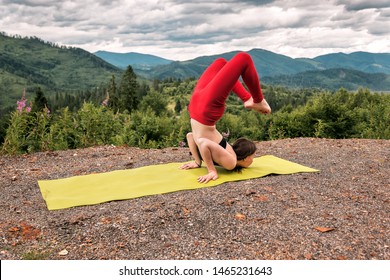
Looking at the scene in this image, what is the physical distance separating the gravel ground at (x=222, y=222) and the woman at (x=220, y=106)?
588 millimetres

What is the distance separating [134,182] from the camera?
677 cm

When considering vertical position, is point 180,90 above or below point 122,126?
below

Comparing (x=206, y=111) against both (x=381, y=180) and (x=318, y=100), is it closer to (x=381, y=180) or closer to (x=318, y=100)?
(x=381, y=180)

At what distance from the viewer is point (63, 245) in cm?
434

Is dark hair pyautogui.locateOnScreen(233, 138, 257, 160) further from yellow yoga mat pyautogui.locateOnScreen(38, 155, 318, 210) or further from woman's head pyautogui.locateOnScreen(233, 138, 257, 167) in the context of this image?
yellow yoga mat pyautogui.locateOnScreen(38, 155, 318, 210)

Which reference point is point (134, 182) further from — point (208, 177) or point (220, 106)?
point (220, 106)

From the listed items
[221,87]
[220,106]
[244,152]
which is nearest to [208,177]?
[244,152]

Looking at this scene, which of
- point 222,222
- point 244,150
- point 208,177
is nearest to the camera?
point 222,222

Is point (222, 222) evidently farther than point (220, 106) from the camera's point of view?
No

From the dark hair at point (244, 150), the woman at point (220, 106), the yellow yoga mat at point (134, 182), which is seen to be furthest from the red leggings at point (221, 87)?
the yellow yoga mat at point (134, 182)

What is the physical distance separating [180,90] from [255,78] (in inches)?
5096

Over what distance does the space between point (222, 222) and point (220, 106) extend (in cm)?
255

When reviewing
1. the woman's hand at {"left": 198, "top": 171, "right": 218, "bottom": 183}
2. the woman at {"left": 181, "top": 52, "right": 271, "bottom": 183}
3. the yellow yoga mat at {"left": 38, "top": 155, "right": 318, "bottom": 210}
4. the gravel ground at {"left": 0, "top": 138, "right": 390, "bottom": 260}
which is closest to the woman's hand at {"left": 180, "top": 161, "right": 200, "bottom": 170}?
the yellow yoga mat at {"left": 38, "top": 155, "right": 318, "bottom": 210}

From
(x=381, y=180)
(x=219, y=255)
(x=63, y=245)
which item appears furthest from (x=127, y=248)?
(x=381, y=180)
